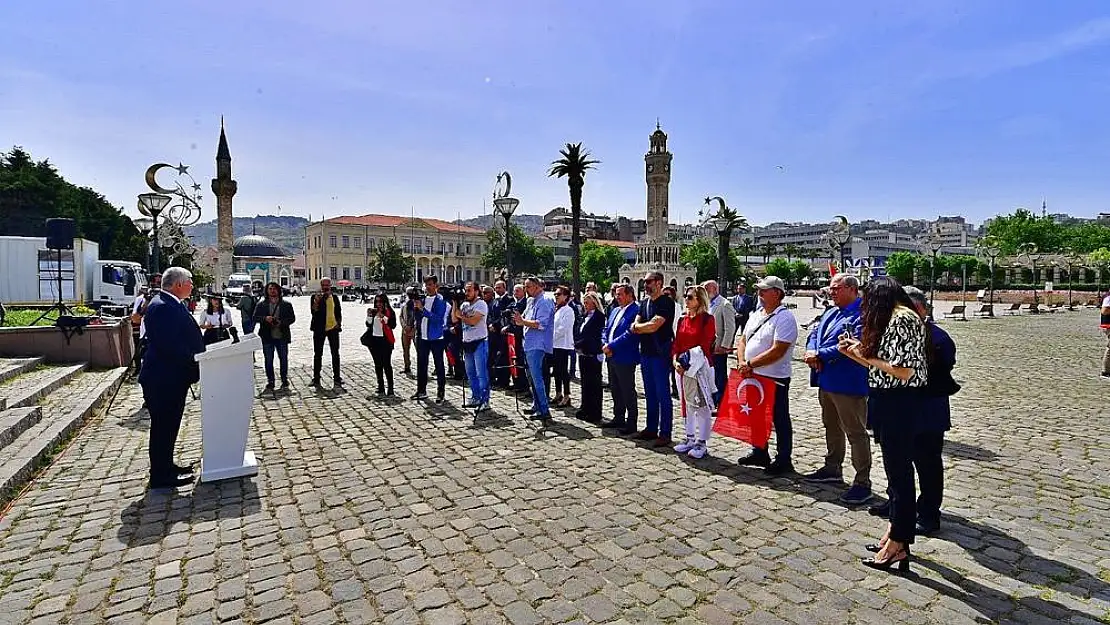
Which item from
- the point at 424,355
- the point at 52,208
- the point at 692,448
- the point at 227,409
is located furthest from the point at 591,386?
the point at 52,208

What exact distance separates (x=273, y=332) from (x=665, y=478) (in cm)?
752

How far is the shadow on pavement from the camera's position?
4.56 m

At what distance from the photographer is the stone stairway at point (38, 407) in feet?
19.0

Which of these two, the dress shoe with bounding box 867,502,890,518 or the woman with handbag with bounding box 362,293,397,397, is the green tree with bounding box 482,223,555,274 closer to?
the woman with handbag with bounding box 362,293,397,397

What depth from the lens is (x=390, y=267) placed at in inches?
3418

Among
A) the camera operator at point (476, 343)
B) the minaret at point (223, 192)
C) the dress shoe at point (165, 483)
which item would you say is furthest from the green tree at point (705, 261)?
the dress shoe at point (165, 483)

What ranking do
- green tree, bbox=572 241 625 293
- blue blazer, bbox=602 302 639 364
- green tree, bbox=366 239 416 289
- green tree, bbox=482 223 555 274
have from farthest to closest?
green tree, bbox=482 223 555 274 < green tree, bbox=572 241 625 293 < green tree, bbox=366 239 416 289 < blue blazer, bbox=602 302 639 364

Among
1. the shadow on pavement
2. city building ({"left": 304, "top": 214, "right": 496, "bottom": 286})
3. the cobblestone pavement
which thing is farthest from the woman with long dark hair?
city building ({"left": 304, "top": 214, "right": 496, "bottom": 286})

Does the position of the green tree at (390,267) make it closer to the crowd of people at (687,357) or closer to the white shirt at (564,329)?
the crowd of people at (687,357)

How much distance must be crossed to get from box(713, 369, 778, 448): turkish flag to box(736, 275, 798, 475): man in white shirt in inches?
2.5

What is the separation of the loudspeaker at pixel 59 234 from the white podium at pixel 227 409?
964cm

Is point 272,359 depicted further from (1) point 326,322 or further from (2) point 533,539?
(2) point 533,539

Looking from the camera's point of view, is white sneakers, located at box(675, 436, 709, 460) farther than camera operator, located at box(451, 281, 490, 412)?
No

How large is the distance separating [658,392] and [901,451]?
3.30 m
